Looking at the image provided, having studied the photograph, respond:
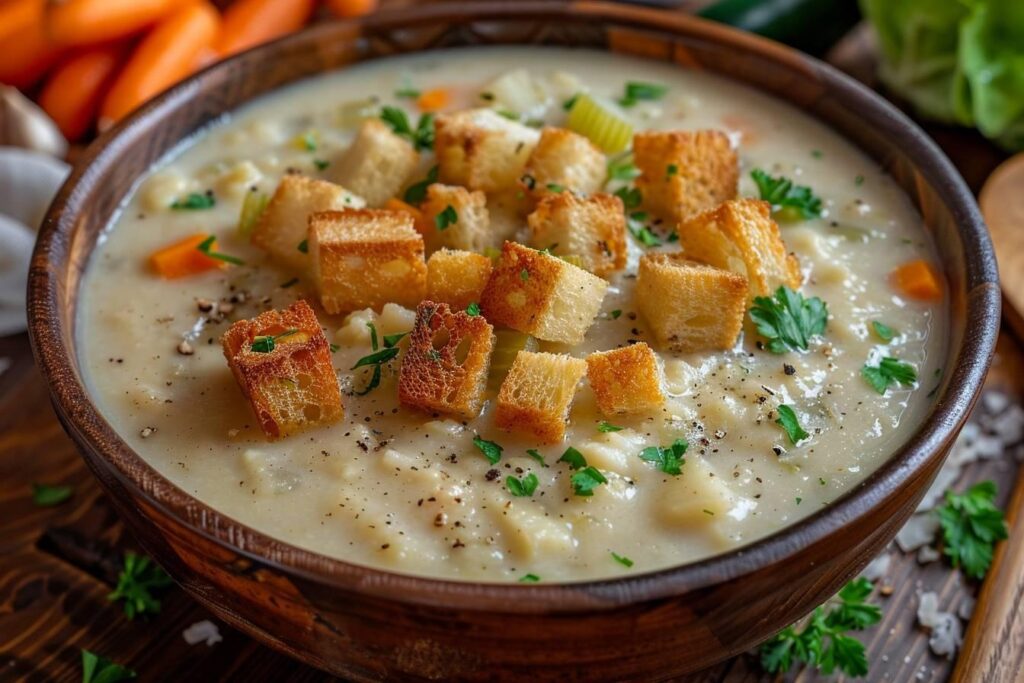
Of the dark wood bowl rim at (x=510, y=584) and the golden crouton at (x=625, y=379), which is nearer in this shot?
the dark wood bowl rim at (x=510, y=584)

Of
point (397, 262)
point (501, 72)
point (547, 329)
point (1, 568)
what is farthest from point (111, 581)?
point (501, 72)

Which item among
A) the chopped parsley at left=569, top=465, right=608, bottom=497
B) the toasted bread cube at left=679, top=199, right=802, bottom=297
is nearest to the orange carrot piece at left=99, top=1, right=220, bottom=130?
the toasted bread cube at left=679, top=199, right=802, bottom=297

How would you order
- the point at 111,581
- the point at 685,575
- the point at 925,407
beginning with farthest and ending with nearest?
the point at 111,581 < the point at 925,407 < the point at 685,575

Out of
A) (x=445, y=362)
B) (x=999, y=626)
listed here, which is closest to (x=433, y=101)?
(x=445, y=362)

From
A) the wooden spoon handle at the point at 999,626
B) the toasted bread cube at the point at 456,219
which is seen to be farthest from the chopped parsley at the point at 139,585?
the wooden spoon handle at the point at 999,626

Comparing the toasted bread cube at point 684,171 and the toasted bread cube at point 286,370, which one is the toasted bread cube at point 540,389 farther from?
the toasted bread cube at point 684,171

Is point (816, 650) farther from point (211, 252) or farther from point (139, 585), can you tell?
point (211, 252)

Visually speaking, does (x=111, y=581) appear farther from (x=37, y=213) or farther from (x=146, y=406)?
(x=37, y=213)
